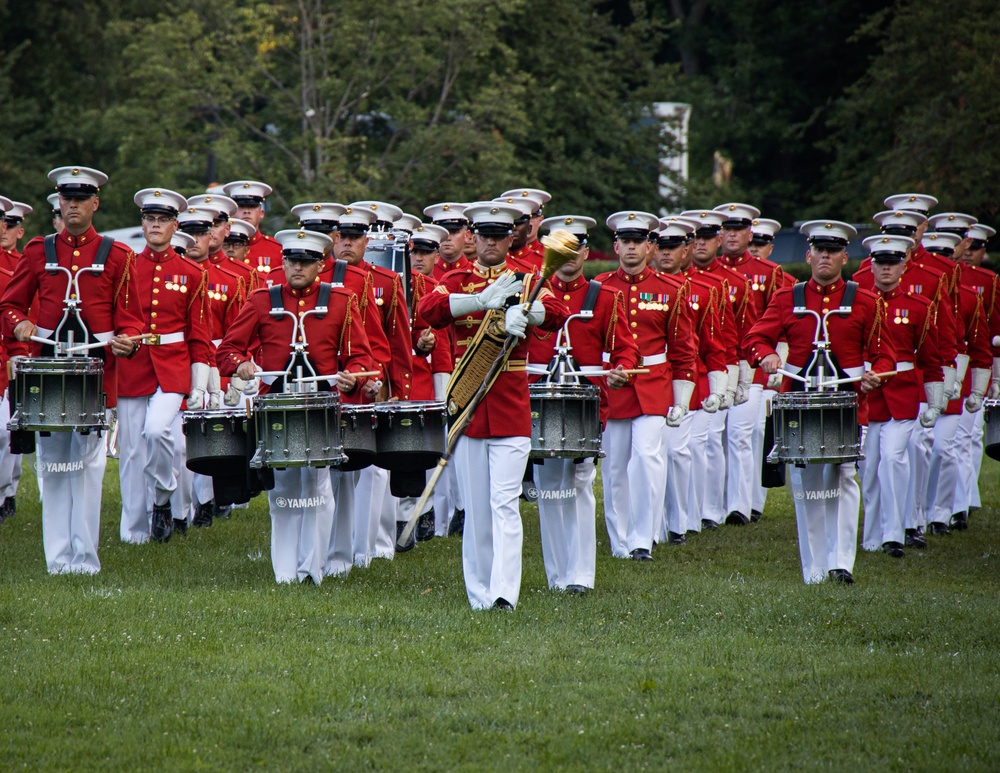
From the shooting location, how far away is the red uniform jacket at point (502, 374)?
920 centimetres

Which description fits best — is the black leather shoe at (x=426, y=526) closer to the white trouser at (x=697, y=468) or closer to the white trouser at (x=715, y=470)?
the white trouser at (x=697, y=468)

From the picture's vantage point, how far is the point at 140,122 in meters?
28.2

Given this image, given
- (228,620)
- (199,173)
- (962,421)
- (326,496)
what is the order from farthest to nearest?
(199,173) < (962,421) < (326,496) < (228,620)

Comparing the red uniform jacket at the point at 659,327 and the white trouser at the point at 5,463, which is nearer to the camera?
the red uniform jacket at the point at 659,327

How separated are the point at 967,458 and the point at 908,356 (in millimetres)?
2656

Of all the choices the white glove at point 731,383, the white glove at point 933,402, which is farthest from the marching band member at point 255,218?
the white glove at point 933,402

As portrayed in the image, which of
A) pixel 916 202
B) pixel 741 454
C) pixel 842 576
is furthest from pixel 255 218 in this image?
pixel 842 576

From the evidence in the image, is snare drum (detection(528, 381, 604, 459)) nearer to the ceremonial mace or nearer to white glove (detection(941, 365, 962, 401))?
the ceremonial mace

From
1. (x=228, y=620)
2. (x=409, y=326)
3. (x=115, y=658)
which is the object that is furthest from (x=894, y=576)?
(x=115, y=658)

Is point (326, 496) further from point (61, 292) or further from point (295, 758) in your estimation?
point (295, 758)

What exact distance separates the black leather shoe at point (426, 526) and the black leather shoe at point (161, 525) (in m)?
2.02

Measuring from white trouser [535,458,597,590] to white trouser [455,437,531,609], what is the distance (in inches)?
26.2

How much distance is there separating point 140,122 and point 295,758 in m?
23.5

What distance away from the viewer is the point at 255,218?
14.1 meters
